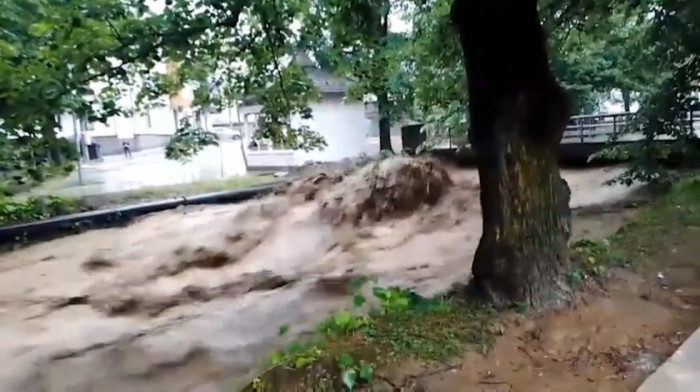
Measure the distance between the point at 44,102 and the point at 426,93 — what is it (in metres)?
6.36

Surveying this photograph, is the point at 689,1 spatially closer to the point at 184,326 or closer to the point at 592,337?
the point at 592,337

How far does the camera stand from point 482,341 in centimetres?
301

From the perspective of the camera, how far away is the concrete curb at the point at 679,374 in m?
2.35

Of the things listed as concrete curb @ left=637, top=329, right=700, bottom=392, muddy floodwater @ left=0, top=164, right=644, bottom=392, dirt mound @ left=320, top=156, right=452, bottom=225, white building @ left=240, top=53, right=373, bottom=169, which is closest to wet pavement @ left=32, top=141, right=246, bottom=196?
white building @ left=240, top=53, right=373, bottom=169

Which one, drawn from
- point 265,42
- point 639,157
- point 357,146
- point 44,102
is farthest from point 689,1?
point 357,146

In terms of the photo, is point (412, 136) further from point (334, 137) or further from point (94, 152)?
point (94, 152)

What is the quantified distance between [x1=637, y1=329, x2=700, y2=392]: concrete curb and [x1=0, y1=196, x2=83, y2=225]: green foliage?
10.5 m

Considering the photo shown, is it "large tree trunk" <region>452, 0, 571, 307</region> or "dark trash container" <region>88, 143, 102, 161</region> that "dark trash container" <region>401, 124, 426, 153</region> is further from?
"large tree trunk" <region>452, 0, 571, 307</region>

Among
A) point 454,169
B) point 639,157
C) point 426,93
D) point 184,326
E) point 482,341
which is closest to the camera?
point 482,341

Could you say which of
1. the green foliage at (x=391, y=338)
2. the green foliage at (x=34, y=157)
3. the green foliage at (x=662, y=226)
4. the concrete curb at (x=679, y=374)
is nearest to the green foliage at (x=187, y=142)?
the green foliage at (x=34, y=157)

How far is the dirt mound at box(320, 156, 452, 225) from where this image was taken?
9.83 m

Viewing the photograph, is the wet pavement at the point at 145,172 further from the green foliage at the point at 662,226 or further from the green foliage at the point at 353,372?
the green foliage at the point at 353,372

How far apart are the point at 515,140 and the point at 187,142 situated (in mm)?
2876

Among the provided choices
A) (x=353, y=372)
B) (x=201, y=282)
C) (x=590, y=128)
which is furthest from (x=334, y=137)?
(x=353, y=372)
